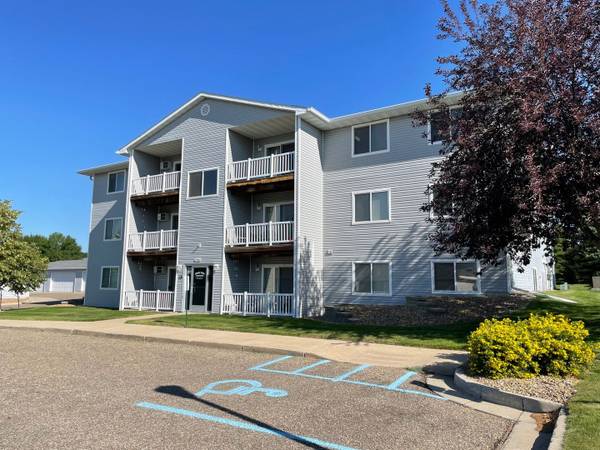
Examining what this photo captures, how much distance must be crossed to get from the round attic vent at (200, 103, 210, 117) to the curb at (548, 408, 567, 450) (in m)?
20.3

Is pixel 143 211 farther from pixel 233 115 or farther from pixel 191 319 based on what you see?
pixel 191 319

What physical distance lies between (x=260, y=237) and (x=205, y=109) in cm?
748

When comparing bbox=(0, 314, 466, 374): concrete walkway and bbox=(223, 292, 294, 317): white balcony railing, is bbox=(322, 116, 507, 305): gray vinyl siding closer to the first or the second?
bbox=(223, 292, 294, 317): white balcony railing

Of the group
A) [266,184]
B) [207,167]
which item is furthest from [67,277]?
[266,184]

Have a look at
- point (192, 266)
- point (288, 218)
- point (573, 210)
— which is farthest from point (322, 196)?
point (573, 210)

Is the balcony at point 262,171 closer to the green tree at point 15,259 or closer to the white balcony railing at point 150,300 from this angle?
the white balcony railing at point 150,300

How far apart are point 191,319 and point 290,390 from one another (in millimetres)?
10968

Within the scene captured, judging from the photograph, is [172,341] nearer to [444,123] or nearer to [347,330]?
[347,330]

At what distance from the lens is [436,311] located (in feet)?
53.0

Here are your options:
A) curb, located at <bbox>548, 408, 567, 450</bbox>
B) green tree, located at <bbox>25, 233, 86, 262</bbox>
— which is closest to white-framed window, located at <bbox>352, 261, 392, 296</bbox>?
curb, located at <bbox>548, 408, 567, 450</bbox>

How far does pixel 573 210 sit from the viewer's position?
987 centimetres

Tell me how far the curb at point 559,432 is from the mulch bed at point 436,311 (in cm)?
972

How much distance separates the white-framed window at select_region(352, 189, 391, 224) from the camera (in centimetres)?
1920

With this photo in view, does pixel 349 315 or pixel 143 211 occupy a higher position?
pixel 143 211
